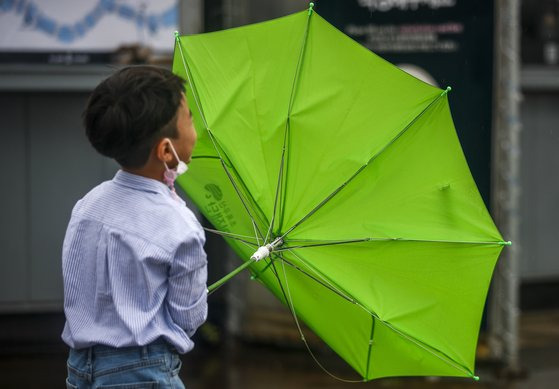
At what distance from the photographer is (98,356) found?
8.46 ft

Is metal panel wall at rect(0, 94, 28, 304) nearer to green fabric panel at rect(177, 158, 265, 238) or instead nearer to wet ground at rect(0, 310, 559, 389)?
wet ground at rect(0, 310, 559, 389)

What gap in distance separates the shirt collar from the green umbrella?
686 mm

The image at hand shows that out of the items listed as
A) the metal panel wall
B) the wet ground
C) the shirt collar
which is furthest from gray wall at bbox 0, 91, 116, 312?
the shirt collar

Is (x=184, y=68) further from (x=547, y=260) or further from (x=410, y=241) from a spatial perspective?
(x=547, y=260)

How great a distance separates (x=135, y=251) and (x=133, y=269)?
2.0 inches

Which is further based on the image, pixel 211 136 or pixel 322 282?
pixel 211 136

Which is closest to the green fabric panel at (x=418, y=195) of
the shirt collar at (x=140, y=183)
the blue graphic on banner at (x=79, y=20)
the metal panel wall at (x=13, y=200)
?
the shirt collar at (x=140, y=183)

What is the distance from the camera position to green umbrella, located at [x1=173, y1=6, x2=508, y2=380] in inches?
130

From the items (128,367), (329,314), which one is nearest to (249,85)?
(329,314)

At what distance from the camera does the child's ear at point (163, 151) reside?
2574mm

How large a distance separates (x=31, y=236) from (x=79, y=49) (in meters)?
1.80

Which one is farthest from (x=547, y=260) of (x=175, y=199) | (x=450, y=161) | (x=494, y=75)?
(x=175, y=199)

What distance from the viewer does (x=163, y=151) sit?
2586 millimetres

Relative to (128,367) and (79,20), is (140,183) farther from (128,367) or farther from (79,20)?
(79,20)
